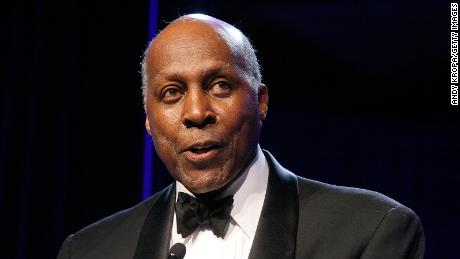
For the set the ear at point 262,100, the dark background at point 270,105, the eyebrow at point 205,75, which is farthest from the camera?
the dark background at point 270,105

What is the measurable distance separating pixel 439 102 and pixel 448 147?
0.62ft

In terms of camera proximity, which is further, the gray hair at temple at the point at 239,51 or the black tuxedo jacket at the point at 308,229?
the gray hair at temple at the point at 239,51

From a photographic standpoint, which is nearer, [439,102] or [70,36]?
[439,102]

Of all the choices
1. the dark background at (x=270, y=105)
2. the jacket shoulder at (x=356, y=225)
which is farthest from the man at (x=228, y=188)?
the dark background at (x=270, y=105)

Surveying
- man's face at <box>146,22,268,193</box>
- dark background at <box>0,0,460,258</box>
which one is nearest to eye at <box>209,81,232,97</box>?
man's face at <box>146,22,268,193</box>

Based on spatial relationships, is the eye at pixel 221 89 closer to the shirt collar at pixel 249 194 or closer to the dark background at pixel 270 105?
the shirt collar at pixel 249 194

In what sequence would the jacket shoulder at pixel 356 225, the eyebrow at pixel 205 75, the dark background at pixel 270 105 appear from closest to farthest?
the jacket shoulder at pixel 356 225
the eyebrow at pixel 205 75
the dark background at pixel 270 105

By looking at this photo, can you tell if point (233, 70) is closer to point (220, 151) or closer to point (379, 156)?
point (220, 151)

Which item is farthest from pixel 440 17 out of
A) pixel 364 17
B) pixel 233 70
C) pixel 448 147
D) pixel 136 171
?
pixel 136 171

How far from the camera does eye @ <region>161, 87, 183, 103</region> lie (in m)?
1.71

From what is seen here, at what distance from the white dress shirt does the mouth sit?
156 millimetres

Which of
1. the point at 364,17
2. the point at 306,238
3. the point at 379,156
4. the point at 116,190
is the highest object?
the point at 364,17

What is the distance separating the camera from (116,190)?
292 cm

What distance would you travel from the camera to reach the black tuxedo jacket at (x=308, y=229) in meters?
1.56
